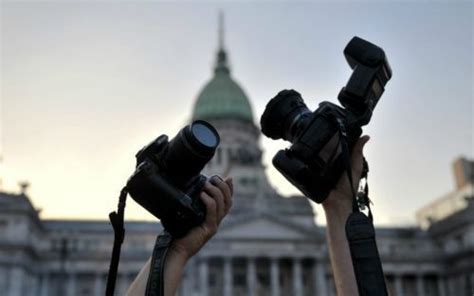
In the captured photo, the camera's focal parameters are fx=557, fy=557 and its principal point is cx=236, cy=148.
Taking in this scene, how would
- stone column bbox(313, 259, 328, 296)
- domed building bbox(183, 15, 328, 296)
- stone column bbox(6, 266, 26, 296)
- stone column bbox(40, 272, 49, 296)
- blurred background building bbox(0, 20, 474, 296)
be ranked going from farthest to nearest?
stone column bbox(313, 259, 328, 296) < domed building bbox(183, 15, 328, 296) < stone column bbox(40, 272, 49, 296) < blurred background building bbox(0, 20, 474, 296) < stone column bbox(6, 266, 26, 296)

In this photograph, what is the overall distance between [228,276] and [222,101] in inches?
1593

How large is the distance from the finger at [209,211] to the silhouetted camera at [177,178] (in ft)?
0.14

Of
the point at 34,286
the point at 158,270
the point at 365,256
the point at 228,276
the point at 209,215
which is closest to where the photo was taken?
the point at 365,256

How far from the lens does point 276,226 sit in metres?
70.0

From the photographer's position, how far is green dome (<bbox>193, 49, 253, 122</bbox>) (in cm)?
9738

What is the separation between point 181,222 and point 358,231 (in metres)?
1.47

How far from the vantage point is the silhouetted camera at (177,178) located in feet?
14.4

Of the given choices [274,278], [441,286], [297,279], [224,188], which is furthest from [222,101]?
[224,188]

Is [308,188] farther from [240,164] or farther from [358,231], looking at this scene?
[240,164]

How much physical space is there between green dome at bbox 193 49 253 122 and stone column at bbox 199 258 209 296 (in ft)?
108

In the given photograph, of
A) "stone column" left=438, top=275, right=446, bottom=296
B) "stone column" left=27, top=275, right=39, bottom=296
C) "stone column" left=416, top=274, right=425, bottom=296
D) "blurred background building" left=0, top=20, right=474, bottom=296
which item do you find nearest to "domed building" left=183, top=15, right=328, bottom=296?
"blurred background building" left=0, top=20, right=474, bottom=296

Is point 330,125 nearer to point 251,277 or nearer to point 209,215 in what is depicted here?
point 209,215

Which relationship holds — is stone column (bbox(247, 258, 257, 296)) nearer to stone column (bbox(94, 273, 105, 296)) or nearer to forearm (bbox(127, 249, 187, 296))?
stone column (bbox(94, 273, 105, 296))

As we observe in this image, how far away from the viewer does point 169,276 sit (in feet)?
13.9
